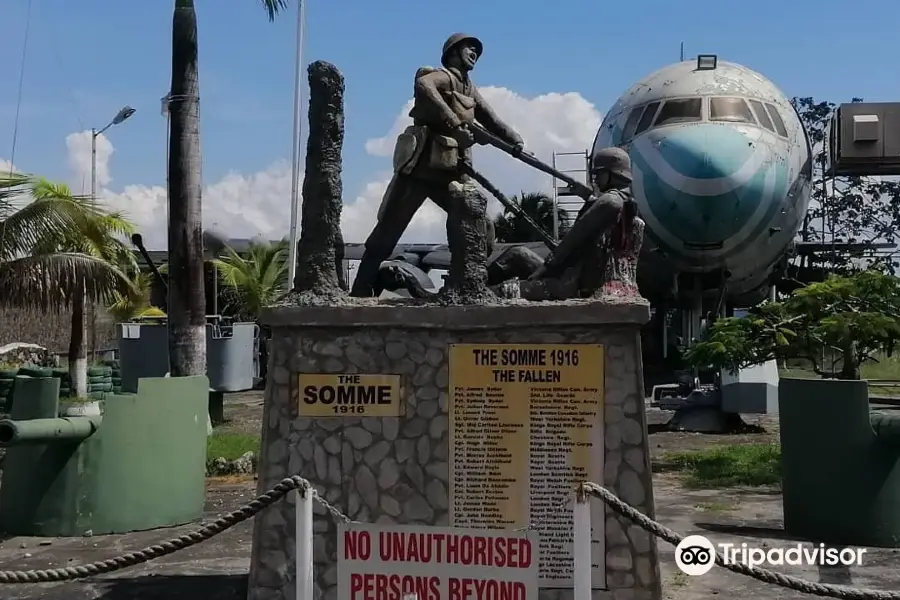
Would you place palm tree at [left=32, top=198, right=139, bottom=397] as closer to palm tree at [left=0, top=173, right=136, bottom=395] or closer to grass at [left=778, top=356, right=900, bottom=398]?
palm tree at [left=0, top=173, right=136, bottom=395]

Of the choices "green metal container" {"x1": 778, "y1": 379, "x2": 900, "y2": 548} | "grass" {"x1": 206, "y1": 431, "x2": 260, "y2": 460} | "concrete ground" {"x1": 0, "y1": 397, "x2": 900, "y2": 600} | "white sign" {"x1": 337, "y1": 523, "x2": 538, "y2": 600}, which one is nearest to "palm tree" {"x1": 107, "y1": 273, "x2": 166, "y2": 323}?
"grass" {"x1": 206, "y1": 431, "x2": 260, "y2": 460}

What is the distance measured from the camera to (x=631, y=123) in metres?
16.4

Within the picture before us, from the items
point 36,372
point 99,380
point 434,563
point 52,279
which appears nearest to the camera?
point 434,563

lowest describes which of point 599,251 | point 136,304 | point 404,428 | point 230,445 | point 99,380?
point 230,445

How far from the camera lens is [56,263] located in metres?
14.1

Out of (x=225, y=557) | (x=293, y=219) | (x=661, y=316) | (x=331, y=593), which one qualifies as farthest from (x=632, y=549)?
(x=293, y=219)

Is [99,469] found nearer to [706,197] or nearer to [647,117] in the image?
[706,197]

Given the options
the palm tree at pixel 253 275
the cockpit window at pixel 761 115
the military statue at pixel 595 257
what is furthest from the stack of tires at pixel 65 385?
the military statue at pixel 595 257

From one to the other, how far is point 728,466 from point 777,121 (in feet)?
22.0

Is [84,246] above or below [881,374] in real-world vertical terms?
above

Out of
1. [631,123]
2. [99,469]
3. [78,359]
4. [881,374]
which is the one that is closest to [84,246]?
[78,359]

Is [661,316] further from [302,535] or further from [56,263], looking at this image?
[302,535]

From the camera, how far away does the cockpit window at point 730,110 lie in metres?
15.4

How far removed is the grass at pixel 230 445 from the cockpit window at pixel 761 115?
862 centimetres
